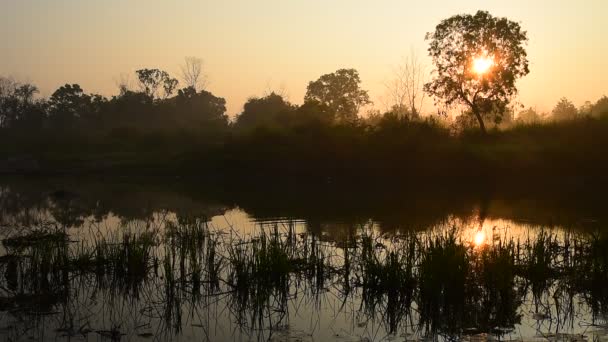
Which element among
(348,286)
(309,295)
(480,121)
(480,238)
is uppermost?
(480,121)

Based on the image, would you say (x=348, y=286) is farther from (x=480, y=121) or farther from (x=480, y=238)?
(x=480, y=121)

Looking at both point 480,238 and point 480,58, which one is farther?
point 480,58

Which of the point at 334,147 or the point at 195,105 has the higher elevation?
the point at 195,105

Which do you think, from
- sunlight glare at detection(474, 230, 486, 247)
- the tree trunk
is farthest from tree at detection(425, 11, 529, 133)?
sunlight glare at detection(474, 230, 486, 247)

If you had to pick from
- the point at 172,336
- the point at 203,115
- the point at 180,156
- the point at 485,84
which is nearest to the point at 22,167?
the point at 180,156

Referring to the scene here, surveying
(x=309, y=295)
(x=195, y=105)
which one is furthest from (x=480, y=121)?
(x=195, y=105)

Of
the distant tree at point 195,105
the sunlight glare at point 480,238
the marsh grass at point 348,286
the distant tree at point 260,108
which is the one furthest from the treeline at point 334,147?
the marsh grass at point 348,286

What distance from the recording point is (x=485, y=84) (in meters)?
43.7

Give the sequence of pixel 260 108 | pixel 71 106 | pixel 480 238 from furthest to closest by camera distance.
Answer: pixel 71 106
pixel 260 108
pixel 480 238

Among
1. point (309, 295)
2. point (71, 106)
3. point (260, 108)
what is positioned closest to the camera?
point (309, 295)

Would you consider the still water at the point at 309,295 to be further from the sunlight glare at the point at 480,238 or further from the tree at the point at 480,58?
the tree at the point at 480,58

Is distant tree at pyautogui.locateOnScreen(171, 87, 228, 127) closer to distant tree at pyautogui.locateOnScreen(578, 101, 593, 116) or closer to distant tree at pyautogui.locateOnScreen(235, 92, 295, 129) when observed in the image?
distant tree at pyautogui.locateOnScreen(235, 92, 295, 129)

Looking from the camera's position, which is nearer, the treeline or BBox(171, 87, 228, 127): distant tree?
the treeline

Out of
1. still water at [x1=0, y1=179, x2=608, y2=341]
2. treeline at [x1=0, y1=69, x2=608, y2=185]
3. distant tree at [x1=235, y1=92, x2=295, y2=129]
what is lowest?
still water at [x1=0, y1=179, x2=608, y2=341]
